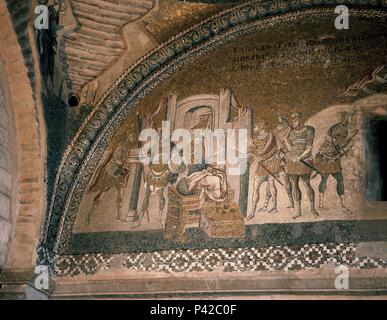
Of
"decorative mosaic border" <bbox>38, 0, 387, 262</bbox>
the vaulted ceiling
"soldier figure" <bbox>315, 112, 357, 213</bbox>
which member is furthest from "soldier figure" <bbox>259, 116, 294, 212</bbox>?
the vaulted ceiling

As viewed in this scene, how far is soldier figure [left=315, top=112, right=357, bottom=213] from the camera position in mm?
10180

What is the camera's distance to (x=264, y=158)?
10.6 meters

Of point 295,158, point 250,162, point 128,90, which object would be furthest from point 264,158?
point 128,90

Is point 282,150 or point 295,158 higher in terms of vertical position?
point 282,150

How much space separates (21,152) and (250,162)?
2.75 m

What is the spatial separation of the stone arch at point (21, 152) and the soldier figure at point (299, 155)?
9.73 ft

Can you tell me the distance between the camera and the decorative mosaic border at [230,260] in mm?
9789

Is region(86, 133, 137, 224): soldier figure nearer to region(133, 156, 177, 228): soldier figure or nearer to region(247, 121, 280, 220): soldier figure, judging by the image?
region(133, 156, 177, 228): soldier figure

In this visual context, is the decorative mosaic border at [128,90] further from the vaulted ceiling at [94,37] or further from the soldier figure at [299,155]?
the soldier figure at [299,155]

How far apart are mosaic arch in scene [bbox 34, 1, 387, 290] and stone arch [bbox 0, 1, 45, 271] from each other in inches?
7.9

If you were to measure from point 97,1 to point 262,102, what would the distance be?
2.33 metres

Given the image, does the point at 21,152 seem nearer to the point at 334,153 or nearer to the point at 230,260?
the point at 230,260

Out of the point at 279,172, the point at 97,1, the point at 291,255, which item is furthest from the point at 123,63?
the point at 291,255

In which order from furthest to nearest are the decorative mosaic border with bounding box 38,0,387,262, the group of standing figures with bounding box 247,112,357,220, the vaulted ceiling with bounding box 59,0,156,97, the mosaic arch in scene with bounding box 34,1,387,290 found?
the vaulted ceiling with bounding box 59,0,156,97 → the decorative mosaic border with bounding box 38,0,387,262 → the group of standing figures with bounding box 247,112,357,220 → the mosaic arch in scene with bounding box 34,1,387,290
